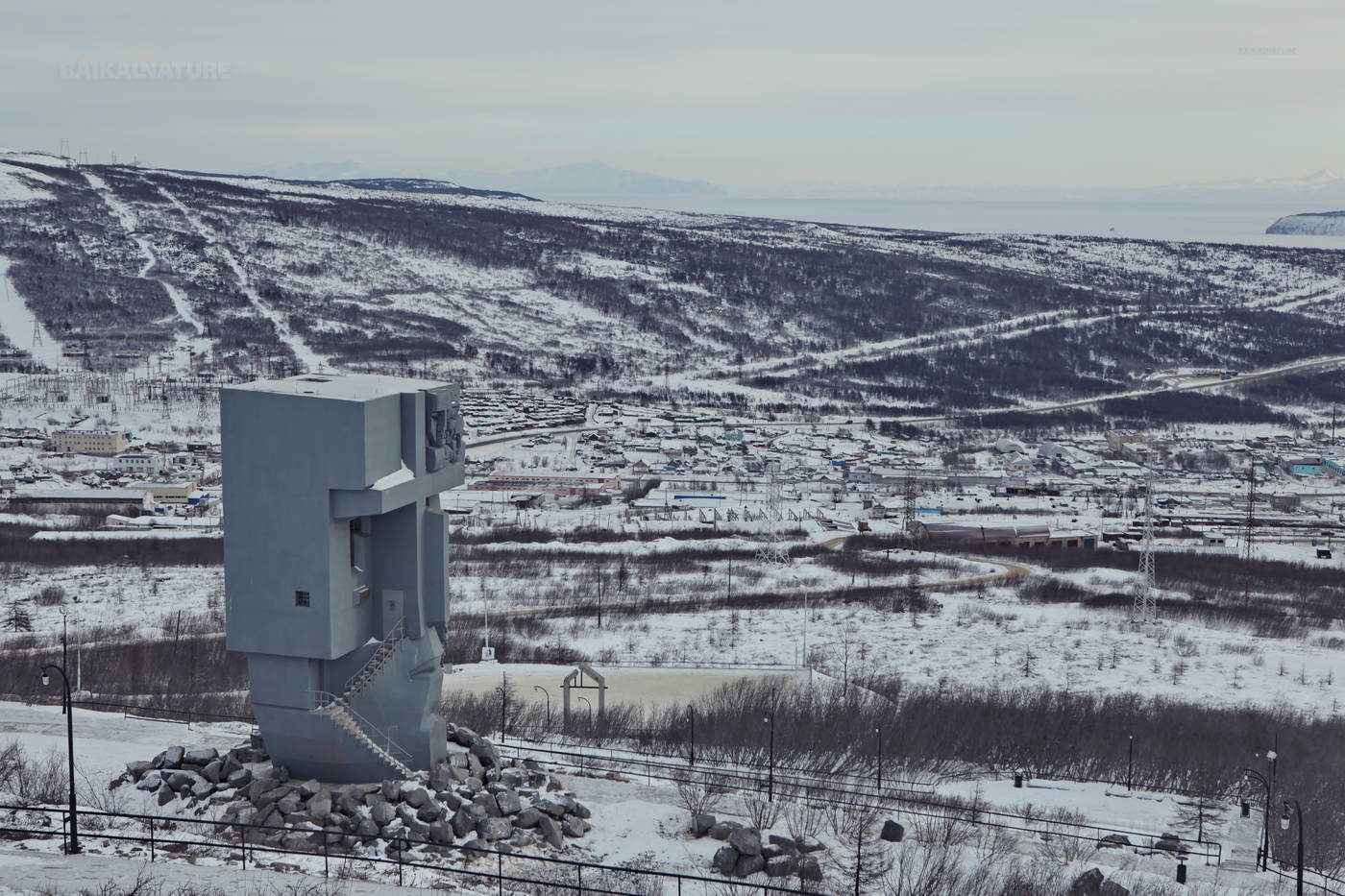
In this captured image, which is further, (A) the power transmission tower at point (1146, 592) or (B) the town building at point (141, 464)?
(B) the town building at point (141, 464)

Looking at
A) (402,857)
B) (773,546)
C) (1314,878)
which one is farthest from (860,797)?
(773,546)

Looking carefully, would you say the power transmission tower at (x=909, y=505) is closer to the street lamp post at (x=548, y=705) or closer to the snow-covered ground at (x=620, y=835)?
the street lamp post at (x=548, y=705)

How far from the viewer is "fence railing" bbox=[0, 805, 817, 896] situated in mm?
17219

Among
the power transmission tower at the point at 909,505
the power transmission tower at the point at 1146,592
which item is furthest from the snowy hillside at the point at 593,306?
the power transmission tower at the point at 1146,592

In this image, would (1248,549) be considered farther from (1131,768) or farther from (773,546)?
(1131,768)

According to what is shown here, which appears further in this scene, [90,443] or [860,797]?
[90,443]

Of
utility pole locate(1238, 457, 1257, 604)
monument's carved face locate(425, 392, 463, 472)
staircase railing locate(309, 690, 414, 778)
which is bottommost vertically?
utility pole locate(1238, 457, 1257, 604)

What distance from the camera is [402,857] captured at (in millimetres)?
17969

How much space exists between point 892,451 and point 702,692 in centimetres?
5741

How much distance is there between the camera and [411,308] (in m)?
147

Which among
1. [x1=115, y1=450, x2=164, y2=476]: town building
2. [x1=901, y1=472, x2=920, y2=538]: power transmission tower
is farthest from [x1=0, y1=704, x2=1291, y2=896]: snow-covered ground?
[x1=115, y1=450, x2=164, y2=476]: town building

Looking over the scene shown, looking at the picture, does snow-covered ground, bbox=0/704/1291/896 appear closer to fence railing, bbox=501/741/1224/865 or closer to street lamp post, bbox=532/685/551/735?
fence railing, bbox=501/741/1224/865

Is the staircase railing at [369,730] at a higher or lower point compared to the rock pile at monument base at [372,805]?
higher

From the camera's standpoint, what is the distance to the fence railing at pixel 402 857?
1722cm
